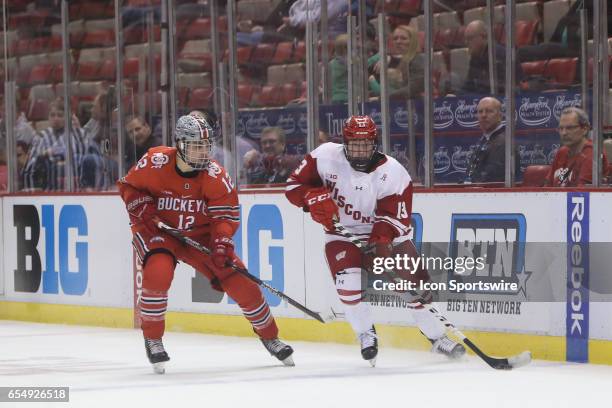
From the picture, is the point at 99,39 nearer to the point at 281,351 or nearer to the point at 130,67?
the point at 130,67

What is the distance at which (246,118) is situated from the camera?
8.72 m

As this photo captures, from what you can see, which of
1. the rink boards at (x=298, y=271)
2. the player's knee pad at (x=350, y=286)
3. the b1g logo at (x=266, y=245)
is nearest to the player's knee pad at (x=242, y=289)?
the player's knee pad at (x=350, y=286)

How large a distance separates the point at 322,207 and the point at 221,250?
0.56m

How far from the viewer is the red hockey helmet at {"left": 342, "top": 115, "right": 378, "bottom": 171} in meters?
6.58

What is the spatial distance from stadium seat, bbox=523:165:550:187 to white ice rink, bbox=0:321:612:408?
102 centimetres

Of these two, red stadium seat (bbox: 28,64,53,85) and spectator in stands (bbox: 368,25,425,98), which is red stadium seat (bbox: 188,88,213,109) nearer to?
spectator in stands (bbox: 368,25,425,98)

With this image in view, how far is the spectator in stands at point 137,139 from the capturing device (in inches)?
361

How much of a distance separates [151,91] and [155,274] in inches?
119

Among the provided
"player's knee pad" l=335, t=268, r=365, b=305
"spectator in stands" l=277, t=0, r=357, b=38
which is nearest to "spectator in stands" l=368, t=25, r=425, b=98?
"spectator in stands" l=277, t=0, r=357, b=38

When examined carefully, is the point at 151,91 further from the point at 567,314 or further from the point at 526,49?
the point at 567,314

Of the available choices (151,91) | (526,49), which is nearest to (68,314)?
(151,91)

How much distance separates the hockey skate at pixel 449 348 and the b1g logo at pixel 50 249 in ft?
10.7

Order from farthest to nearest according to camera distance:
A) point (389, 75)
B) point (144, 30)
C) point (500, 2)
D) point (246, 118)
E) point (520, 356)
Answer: point (144, 30)
point (246, 118)
point (389, 75)
point (500, 2)
point (520, 356)

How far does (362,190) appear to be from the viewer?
22.1 ft
